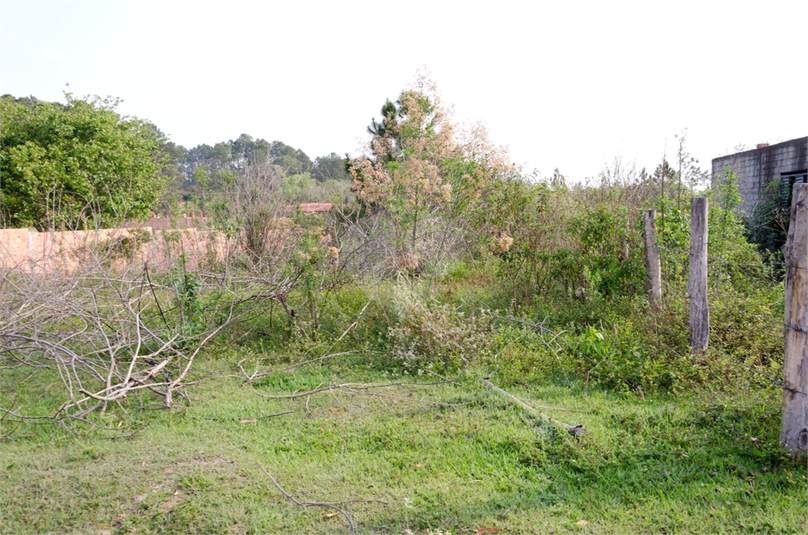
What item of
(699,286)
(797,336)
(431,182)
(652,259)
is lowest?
(797,336)

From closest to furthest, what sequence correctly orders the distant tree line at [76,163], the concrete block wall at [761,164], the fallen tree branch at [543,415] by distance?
the fallen tree branch at [543,415], the concrete block wall at [761,164], the distant tree line at [76,163]

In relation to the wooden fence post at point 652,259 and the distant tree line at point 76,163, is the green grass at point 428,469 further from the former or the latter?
the distant tree line at point 76,163

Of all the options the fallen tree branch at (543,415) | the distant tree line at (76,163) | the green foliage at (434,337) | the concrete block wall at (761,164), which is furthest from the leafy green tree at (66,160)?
the concrete block wall at (761,164)

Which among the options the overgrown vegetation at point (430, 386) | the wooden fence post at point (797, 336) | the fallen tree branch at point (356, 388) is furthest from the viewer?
the fallen tree branch at point (356, 388)

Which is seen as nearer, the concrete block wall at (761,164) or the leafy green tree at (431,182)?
the leafy green tree at (431,182)

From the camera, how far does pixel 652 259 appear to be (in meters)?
5.87

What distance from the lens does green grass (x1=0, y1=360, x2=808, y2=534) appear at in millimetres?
2936

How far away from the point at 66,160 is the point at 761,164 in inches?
721

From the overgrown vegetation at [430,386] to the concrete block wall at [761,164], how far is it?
3881mm

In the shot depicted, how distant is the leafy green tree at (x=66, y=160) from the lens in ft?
48.6

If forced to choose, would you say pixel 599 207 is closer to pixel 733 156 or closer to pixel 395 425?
pixel 395 425

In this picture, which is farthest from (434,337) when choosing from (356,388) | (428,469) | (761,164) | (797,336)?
(761,164)

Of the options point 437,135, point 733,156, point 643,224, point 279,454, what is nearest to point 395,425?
point 279,454

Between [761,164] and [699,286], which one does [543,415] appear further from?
[761,164]
